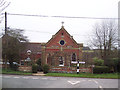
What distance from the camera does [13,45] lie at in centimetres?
2634

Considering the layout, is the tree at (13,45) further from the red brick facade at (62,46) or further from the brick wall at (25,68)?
the red brick facade at (62,46)

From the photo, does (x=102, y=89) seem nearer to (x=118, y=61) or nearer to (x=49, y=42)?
(x=118, y=61)

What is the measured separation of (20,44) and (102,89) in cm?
1877

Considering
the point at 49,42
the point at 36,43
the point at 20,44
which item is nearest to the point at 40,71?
the point at 20,44

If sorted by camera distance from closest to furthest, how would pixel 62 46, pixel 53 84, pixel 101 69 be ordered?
pixel 53 84
pixel 101 69
pixel 62 46

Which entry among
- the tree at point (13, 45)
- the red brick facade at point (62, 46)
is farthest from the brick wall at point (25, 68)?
the red brick facade at point (62, 46)

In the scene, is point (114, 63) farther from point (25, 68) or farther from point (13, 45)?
point (13, 45)

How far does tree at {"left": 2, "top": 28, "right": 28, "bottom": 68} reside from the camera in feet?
85.4

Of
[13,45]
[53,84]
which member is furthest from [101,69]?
[53,84]

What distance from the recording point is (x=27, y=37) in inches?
1167

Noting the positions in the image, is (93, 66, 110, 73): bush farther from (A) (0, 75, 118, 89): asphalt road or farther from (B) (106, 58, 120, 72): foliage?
(A) (0, 75, 118, 89): asphalt road

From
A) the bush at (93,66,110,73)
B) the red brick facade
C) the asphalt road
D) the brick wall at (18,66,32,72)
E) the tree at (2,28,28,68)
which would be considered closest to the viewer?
the asphalt road

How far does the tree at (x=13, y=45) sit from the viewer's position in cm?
2603

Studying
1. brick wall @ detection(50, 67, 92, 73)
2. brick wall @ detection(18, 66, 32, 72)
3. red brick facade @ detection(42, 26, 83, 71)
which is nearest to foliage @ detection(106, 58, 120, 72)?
brick wall @ detection(50, 67, 92, 73)
